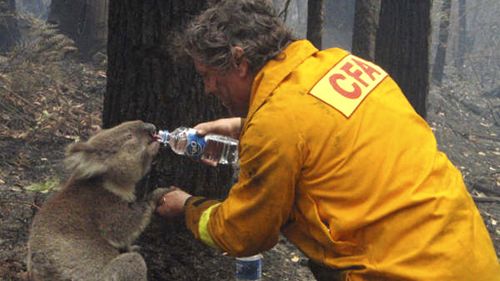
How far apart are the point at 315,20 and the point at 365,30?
46.9 inches

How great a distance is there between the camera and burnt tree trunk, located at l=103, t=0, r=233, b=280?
4.05m

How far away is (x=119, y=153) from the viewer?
3.89m

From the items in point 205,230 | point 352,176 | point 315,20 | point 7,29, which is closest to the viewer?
point 352,176

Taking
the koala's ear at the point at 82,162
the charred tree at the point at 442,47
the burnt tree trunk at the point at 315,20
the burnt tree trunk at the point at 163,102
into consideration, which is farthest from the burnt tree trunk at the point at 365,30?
the charred tree at the point at 442,47

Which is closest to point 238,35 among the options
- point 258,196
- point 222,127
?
point 258,196

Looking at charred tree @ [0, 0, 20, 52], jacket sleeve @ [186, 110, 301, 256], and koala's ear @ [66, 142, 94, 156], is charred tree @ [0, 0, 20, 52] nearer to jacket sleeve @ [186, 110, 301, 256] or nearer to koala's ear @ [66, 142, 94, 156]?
koala's ear @ [66, 142, 94, 156]

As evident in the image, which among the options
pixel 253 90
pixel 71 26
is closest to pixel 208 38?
pixel 253 90

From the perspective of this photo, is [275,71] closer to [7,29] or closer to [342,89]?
[342,89]

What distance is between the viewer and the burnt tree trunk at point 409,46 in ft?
25.1

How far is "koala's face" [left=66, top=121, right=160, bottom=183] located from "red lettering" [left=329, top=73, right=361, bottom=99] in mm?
1432

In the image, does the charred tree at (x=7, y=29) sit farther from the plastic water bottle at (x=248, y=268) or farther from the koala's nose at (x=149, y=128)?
the plastic water bottle at (x=248, y=268)

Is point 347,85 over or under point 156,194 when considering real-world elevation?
over

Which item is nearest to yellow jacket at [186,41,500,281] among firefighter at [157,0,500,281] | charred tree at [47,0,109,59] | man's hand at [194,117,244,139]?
firefighter at [157,0,500,281]

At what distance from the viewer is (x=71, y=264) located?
3443mm
